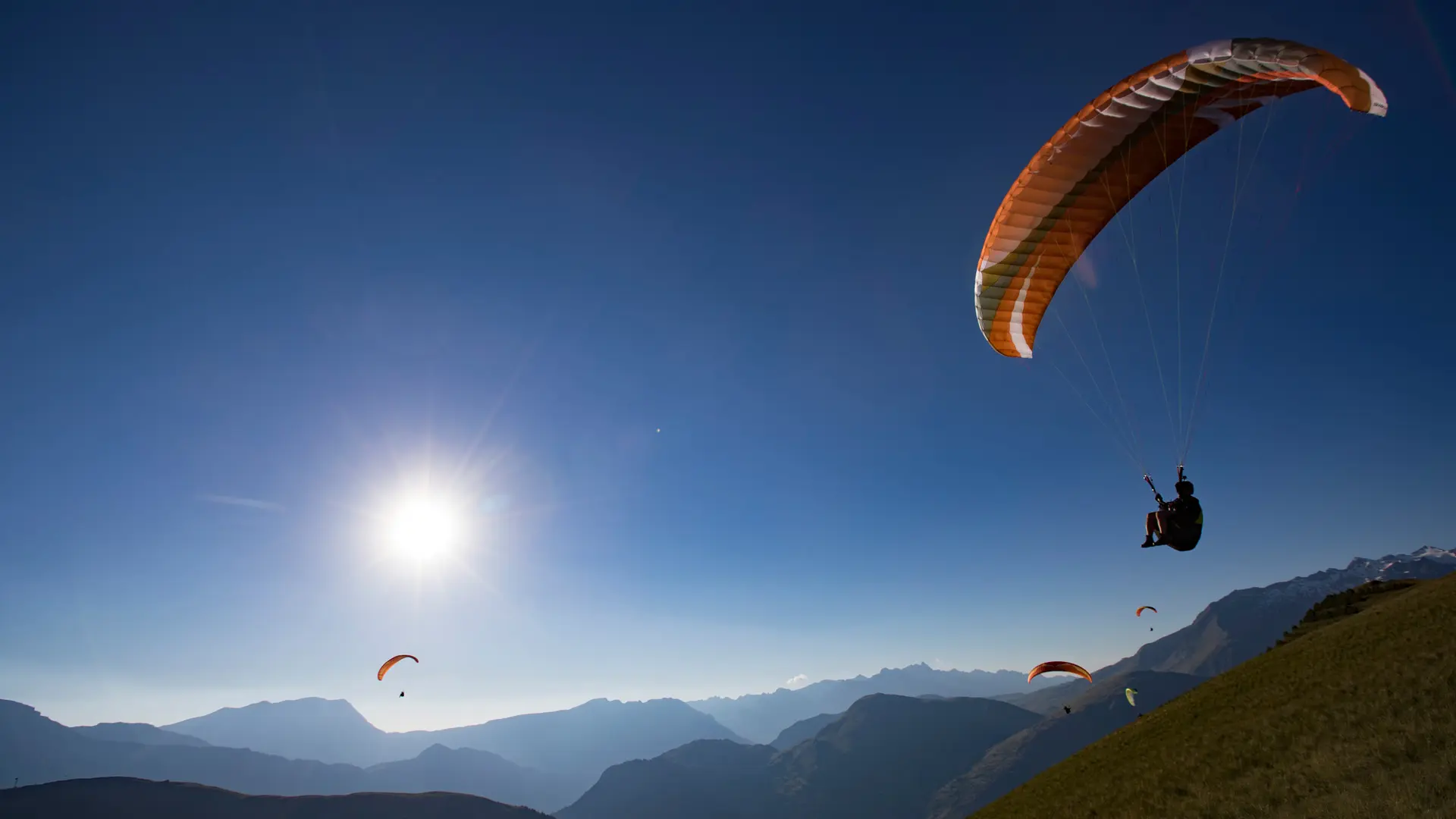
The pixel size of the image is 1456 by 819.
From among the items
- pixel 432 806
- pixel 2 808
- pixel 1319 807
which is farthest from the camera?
pixel 432 806

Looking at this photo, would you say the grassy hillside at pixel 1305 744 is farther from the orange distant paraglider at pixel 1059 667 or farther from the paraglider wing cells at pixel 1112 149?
the paraglider wing cells at pixel 1112 149

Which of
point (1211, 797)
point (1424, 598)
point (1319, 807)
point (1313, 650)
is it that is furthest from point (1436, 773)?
point (1424, 598)

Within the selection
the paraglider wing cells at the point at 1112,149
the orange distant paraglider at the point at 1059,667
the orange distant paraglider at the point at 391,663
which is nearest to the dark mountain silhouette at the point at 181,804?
the orange distant paraglider at the point at 391,663

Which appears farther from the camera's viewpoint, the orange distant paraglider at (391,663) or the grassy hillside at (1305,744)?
the orange distant paraglider at (391,663)

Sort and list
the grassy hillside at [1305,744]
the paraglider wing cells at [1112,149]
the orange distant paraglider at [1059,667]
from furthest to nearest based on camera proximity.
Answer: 1. the orange distant paraglider at [1059,667]
2. the grassy hillside at [1305,744]
3. the paraglider wing cells at [1112,149]

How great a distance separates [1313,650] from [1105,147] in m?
28.0

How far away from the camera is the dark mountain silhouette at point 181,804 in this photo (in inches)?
4921

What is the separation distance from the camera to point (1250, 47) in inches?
516

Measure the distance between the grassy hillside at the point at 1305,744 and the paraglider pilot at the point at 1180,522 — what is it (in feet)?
20.6

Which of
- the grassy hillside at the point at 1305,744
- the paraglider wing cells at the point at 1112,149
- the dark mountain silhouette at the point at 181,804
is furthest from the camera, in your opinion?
the dark mountain silhouette at the point at 181,804

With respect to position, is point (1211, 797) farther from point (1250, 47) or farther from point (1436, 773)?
point (1250, 47)

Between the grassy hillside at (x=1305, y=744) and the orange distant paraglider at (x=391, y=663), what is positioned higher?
the orange distant paraglider at (x=391, y=663)

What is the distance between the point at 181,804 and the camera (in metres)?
133

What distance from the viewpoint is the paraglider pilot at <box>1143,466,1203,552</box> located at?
53.5 feet
